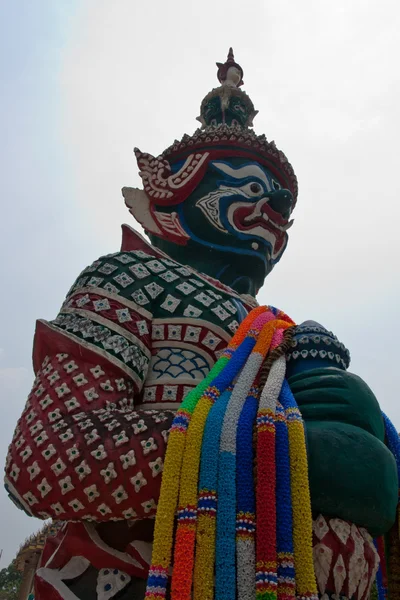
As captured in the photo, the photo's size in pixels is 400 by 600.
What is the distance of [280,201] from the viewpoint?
3.22 meters

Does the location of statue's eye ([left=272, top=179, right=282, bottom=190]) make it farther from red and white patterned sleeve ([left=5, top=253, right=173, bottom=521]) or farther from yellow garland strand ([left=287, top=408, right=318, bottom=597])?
yellow garland strand ([left=287, top=408, right=318, bottom=597])

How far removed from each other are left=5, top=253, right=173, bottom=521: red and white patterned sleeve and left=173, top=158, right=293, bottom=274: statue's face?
1.00 m

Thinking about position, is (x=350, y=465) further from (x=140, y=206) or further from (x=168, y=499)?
(x=140, y=206)

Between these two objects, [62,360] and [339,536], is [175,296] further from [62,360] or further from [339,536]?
[339,536]

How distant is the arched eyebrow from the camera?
3412mm

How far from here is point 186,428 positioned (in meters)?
1.80

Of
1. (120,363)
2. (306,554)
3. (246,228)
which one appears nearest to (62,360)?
(120,363)

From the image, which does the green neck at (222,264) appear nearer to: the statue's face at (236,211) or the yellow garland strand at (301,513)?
the statue's face at (236,211)

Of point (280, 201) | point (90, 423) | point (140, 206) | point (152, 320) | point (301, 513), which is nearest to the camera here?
point (301, 513)

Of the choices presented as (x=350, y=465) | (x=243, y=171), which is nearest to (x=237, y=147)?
(x=243, y=171)

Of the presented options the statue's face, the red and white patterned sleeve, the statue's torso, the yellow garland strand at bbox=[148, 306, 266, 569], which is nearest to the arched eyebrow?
the statue's face

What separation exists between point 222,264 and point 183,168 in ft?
2.26

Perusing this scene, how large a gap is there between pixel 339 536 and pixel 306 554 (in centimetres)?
20

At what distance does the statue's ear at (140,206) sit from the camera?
11.4 feet
